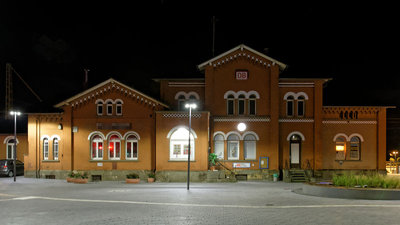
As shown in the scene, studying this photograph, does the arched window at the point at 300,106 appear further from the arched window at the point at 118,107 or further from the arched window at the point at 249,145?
the arched window at the point at 118,107

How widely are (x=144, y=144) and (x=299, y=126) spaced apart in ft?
43.8

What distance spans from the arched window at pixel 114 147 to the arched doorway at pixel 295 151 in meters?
14.6

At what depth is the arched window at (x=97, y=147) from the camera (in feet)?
109

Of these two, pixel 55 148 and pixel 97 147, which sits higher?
pixel 97 147

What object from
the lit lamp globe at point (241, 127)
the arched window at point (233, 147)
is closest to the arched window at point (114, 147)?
the arched window at point (233, 147)

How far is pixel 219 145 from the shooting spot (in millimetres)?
34312

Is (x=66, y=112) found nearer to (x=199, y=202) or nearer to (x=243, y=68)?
(x=243, y=68)

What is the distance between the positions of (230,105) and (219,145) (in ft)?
11.8

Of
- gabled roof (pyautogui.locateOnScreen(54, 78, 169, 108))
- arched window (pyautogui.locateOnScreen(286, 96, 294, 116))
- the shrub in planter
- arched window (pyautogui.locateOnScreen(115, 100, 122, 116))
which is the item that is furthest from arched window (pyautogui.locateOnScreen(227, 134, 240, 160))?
arched window (pyautogui.locateOnScreen(115, 100, 122, 116))

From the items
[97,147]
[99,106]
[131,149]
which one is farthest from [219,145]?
[99,106]

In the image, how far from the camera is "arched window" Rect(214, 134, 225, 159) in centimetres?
3416

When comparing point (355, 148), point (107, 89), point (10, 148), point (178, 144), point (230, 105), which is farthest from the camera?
point (10, 148)

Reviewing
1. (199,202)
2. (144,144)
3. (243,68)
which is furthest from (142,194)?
(243,68)

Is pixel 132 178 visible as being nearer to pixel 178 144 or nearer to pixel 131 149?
pixel 131 149
